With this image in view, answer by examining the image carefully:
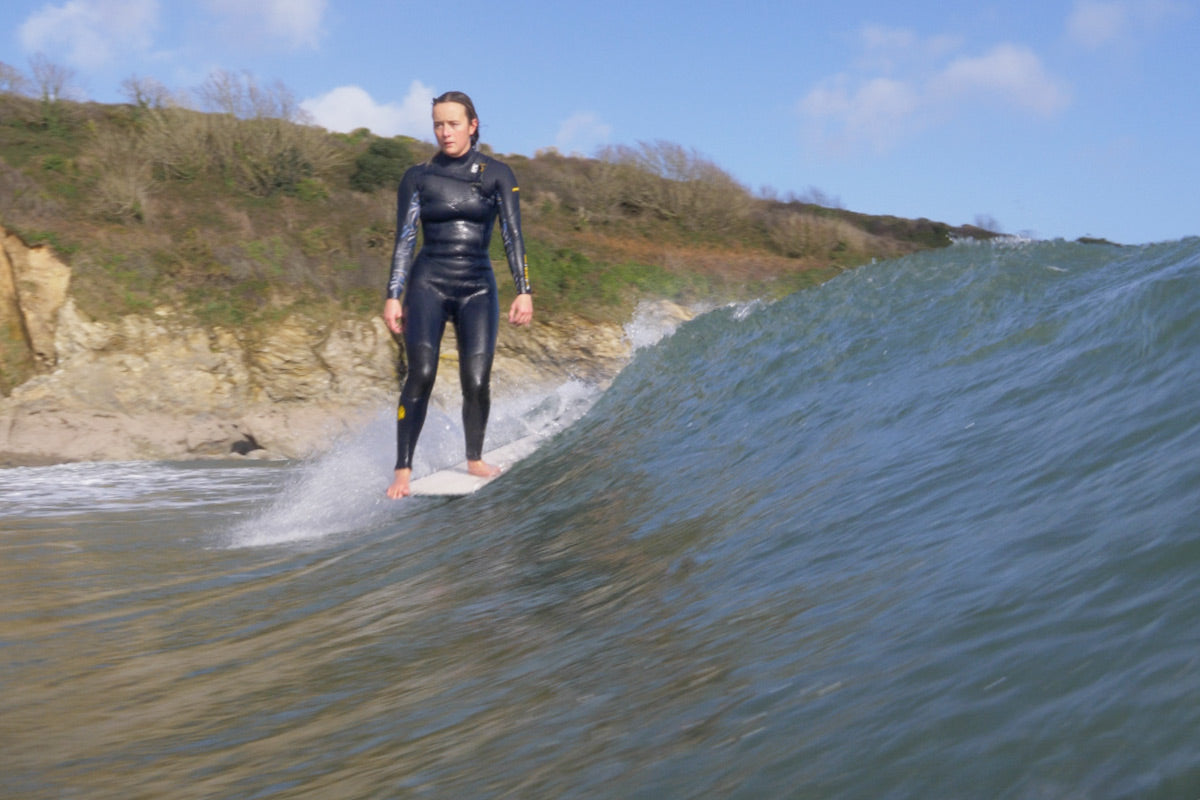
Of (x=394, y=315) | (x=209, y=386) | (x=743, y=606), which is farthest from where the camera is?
(x=209, y=386)

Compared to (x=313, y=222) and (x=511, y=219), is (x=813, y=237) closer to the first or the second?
(x=313, y=222)

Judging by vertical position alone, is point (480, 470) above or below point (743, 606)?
above

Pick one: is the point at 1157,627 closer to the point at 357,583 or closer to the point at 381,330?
the point at 357,583

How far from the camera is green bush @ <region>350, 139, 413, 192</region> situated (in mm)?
23641

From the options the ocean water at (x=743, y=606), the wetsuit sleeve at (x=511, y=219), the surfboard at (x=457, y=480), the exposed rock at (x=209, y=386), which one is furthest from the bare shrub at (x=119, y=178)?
the wetsuit sleeve at (x=511, y=219)

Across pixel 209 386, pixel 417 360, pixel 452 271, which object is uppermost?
pixel 209 386

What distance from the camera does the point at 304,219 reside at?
2195 cm

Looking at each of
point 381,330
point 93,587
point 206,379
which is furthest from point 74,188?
point 93,587

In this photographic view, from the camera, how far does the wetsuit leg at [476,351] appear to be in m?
6.32

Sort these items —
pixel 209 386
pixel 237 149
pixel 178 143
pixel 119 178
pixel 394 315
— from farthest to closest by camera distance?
pixel 237 149 → pixel 178 143 → pixel 119 178 → pixel 209 386 → pixel 394 315

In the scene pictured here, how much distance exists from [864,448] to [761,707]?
2456 millimetres

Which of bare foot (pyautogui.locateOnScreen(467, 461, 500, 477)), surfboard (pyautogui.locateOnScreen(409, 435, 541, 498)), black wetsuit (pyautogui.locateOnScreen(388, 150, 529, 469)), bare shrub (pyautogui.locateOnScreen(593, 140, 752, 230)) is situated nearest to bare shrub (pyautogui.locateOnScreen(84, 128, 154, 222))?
bare shrub (pyautogui.locateOnScreen(593, 140, 752, 230))

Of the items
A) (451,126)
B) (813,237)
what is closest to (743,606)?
(451,126)

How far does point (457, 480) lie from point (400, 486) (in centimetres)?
35
